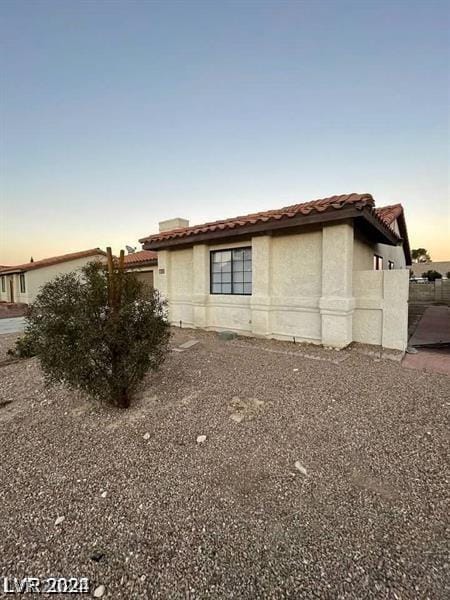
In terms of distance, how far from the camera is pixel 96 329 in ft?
11.4

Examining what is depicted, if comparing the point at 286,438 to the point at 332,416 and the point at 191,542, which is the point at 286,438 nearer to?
the point at 332,416

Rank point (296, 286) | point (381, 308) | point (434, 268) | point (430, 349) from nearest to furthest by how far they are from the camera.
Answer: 1. point (381, 308)
2. point (430, 349)
3. point (296, 286)
4. point (434, 268)

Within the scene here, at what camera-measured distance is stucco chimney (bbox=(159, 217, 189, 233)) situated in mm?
11203

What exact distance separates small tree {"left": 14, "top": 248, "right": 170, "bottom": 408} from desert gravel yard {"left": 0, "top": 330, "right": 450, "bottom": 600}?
2.20ft

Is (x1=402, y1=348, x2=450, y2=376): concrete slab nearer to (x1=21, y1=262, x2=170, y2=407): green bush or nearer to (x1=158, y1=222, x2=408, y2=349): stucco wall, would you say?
(x1=158, y1=222, x2=408, y2=349): stucco wall

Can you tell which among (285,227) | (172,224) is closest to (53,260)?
(172,224)

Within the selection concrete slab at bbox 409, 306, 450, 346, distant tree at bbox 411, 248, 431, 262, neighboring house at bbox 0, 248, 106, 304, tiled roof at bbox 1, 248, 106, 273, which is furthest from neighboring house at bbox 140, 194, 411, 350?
distant tree at bbox 411, 248, 431, 262

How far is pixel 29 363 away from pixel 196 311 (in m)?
4.66

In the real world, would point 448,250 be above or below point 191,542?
above

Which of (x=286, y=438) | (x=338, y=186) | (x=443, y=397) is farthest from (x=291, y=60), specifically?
(x=286, y=438)

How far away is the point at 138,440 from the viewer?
3.29 m

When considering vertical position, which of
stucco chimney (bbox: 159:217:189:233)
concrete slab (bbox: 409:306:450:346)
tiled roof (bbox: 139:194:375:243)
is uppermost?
stucco chimney (bbox: 159:217:189:233)

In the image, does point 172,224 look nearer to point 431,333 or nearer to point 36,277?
point 431,333

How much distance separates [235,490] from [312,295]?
5333 mm
